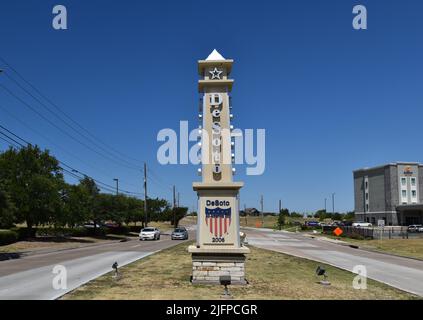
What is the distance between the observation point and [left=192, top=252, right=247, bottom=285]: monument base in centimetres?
1449

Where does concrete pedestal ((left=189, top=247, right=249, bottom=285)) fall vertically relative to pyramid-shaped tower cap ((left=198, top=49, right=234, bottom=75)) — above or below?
below

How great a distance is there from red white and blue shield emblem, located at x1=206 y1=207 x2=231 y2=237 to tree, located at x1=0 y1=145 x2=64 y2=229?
92.9 ft

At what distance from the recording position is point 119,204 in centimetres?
6000

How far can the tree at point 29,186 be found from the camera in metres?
39.5

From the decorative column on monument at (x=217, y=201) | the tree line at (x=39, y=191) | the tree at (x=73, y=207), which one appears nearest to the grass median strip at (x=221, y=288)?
the decorative column on monument at (x=217, y=201)

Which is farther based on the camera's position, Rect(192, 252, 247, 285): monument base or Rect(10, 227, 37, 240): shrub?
Rect(10, 227, 37, 240): shrub

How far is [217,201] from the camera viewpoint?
15008 mm

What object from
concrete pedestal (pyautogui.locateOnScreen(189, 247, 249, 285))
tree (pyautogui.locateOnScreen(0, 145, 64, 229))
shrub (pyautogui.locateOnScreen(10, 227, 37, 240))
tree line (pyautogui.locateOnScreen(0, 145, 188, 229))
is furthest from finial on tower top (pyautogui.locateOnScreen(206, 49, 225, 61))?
shrub (pyautogui.locateOnScreen(10, 227, 37, 240))

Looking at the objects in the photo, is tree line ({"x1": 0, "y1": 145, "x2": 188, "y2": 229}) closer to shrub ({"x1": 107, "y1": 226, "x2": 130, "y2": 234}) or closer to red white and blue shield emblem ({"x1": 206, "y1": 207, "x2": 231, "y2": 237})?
shrub ({"x1": 107, "y1": 226, "x2": 130, "y2": 234})

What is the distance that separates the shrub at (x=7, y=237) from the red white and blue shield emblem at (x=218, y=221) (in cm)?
2528

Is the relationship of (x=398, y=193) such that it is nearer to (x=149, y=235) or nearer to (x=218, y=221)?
(x=149, y=235)

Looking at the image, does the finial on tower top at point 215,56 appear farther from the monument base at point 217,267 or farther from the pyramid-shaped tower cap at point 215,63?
the monument base at point 217,267

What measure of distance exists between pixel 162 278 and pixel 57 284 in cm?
328
